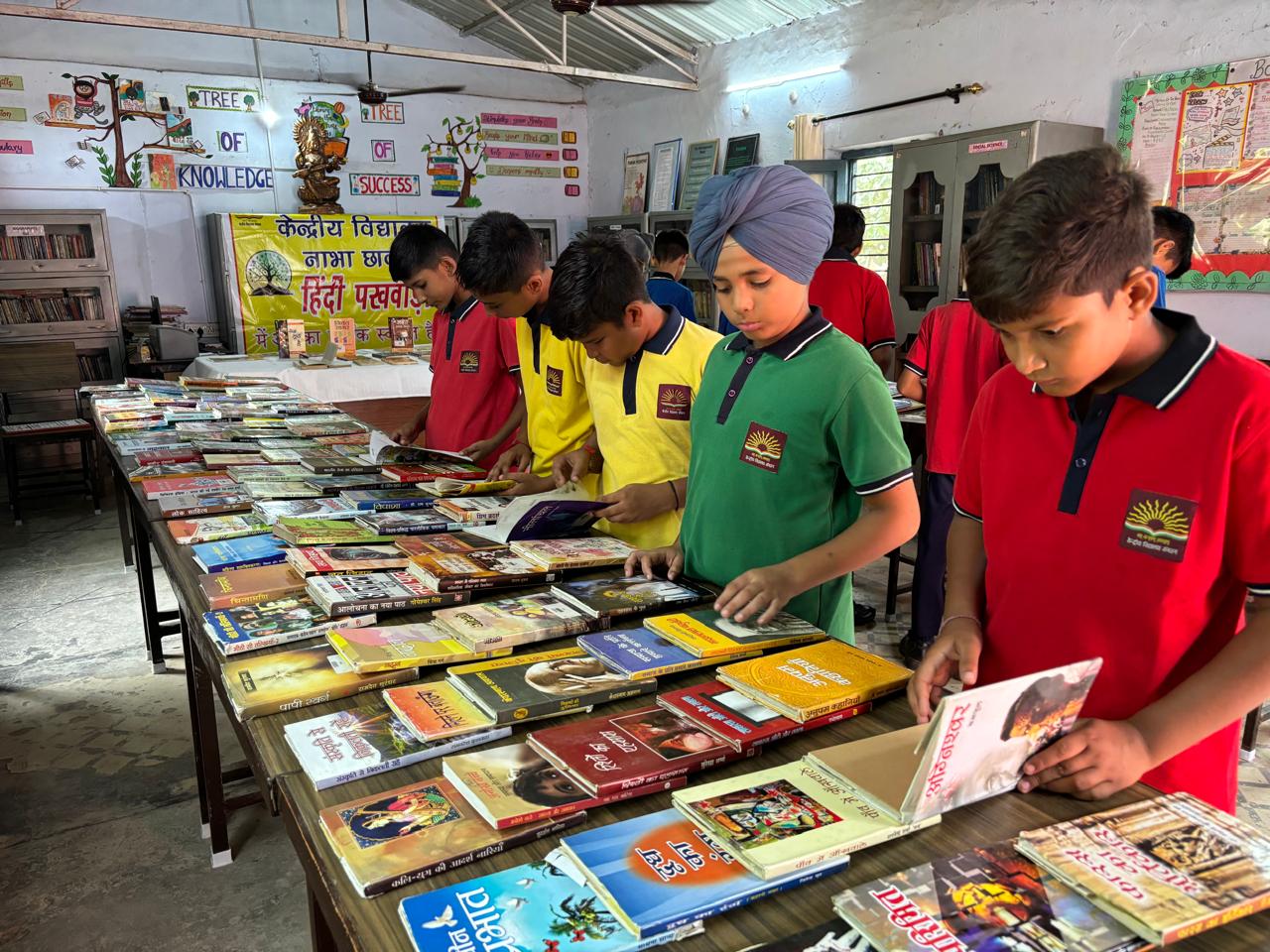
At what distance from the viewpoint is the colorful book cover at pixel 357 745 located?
0.99 m

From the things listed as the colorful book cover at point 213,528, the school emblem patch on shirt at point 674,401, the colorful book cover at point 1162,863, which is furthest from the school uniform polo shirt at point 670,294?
the colorful book cover at point 1162,863

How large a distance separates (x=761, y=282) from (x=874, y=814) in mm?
841

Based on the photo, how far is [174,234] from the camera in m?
7.70

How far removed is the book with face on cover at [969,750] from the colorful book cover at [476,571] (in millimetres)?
722

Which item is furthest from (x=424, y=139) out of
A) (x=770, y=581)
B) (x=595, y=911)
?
(x=595, y=911)

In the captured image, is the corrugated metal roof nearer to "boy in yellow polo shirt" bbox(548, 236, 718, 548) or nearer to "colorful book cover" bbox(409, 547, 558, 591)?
"boy in yellow polo shirt" bbox(548, 236, 718, 548)

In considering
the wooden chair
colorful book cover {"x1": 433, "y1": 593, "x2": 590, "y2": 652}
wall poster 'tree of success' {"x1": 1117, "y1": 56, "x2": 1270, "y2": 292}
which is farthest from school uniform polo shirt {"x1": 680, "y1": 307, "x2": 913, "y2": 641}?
the wooden chair

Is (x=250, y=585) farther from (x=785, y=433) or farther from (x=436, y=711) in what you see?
(x=785, y=433)

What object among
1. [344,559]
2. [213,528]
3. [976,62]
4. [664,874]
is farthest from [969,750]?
[976,62]

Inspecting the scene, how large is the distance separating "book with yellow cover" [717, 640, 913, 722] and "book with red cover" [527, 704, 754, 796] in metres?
0.11

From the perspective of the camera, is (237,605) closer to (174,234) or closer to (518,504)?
(518,504)

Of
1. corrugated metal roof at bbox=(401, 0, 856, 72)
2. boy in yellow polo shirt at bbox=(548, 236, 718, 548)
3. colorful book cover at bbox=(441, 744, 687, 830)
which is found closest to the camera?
colorful book cover at bbox=(441, 744, 687, 830)

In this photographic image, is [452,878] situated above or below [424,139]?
below

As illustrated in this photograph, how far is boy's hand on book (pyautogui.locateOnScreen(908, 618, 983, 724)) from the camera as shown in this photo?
107cm
